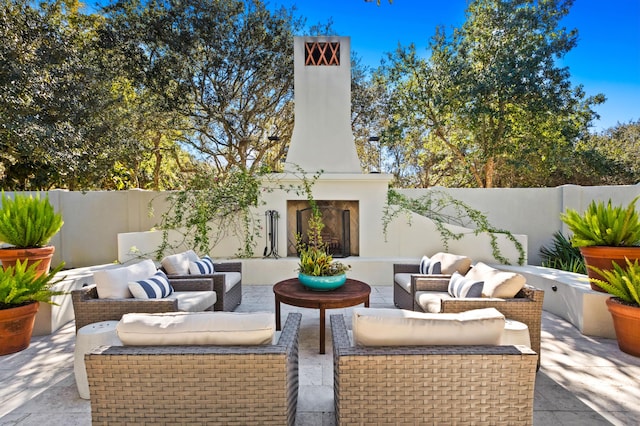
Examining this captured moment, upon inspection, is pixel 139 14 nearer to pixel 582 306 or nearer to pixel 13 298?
pixel 13 298

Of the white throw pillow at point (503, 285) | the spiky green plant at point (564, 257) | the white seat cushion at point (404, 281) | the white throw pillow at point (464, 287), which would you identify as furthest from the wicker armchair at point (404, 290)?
the spiky green plant at point (564, 257)

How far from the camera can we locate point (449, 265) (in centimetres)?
448

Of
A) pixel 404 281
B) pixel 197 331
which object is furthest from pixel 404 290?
pixel 197 331

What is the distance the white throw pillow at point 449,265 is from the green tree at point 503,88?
22.2 ft

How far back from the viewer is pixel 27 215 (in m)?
3.97

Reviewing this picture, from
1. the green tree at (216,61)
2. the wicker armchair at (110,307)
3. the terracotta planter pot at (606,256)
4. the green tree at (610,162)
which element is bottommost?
the wicker armchair at (110,307)

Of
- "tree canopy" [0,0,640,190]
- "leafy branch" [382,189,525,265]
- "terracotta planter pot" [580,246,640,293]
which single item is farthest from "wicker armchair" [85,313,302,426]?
"tree canopy" [0,0,640,190]

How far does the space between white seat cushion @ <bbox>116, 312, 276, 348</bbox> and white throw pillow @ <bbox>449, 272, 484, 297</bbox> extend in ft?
7.23

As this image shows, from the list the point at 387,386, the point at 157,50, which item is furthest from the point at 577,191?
the point at 157,50

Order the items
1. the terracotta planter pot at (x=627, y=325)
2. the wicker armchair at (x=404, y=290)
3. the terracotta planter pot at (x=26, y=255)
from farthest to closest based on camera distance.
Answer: the wicker armchair at (x=404, y=290), the terracotta planter pot at (x=26, y=255), the terracotta planter pot at (x=627, y=325)

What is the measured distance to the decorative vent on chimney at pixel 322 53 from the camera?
6.83 metres

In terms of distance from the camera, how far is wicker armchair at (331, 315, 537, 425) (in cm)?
187

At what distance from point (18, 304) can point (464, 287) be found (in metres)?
4.30

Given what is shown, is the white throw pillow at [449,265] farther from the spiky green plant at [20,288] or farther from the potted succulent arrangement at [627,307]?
the spiky green plant at [20,288]
